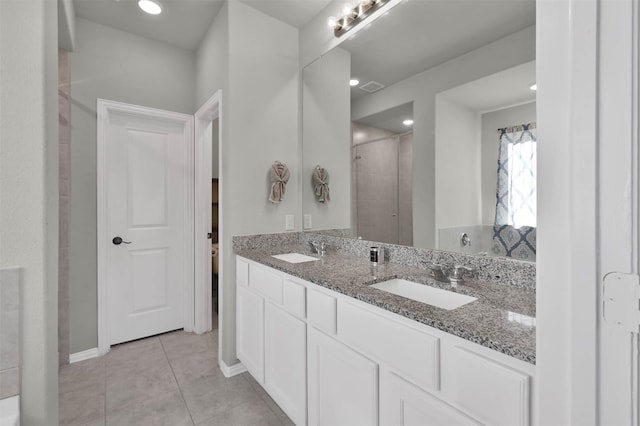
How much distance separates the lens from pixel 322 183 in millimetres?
2414

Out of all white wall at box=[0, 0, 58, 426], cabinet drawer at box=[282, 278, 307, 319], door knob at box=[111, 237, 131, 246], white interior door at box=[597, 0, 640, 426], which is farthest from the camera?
door knob at box=[111, 237, 131, 246]

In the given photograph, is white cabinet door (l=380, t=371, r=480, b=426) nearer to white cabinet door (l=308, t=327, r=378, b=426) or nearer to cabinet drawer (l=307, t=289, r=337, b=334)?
white cabinet door (l=308, t=327, r=378, b=426)

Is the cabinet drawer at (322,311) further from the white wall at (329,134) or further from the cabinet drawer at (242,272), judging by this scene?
the white wall at (329,134)

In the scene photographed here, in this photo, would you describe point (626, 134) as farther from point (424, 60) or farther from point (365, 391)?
point (424, 60)

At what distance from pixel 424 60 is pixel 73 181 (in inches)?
105

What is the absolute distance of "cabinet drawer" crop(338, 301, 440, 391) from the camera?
940 millimetres

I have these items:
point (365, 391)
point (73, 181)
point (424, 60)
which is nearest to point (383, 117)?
point (424, 60)

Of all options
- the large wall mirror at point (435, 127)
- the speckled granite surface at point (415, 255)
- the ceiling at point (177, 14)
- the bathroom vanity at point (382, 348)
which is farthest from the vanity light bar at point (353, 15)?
the bathroom vanity at point (382, 348)

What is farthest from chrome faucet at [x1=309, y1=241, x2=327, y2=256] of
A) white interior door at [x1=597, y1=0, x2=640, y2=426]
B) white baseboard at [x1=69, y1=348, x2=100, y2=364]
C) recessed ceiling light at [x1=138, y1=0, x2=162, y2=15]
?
recessed ceiling light at [x1=138, y1=0, x2=162, y2=15]

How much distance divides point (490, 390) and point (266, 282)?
1.28 meters

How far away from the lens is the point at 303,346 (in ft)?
4.97

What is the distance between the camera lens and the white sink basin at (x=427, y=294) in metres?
1.24

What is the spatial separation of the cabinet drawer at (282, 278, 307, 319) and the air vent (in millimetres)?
1289

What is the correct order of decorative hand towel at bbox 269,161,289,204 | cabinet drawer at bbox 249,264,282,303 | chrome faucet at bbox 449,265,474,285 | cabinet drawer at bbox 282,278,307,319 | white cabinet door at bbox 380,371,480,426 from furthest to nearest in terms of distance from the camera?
decorative hand towel at bbox 269,161,289,204
cabinet drawer at bbox 249,264,282,303
cabinet drawer at bbox 282,278,307,319
chrome faucet at bbox 449,265,474,285
white cabinet door at bbox 380,371,480,426
